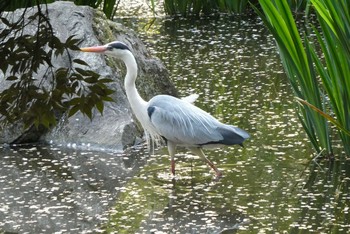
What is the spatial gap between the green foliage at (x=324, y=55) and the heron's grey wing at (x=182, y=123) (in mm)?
505

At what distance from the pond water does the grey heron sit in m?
0.17

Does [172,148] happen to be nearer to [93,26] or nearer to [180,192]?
[180,192]

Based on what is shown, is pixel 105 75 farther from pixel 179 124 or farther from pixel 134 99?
pixel 179 124

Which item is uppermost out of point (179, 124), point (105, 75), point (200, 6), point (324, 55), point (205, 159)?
point (200, 6)

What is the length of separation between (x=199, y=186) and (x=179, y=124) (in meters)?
0.40

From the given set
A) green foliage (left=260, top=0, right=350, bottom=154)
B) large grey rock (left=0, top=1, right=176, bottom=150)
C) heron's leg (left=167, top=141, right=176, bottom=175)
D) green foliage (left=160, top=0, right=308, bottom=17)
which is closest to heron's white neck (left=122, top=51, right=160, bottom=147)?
heron's leg (left=167, top=141, right=176, bottom=175)

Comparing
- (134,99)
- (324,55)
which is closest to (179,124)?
(134,99)

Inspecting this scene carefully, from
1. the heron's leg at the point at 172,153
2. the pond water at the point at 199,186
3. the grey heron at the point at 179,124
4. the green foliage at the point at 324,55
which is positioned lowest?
the pond water at the point at 199,186

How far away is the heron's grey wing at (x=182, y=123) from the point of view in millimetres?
4898

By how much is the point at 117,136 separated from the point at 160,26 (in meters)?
4.38

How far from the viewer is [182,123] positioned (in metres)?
4.96

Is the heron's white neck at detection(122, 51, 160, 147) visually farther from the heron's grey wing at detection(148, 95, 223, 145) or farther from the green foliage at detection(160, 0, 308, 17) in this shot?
the green foliage at detection(160, 0, 308, 17)

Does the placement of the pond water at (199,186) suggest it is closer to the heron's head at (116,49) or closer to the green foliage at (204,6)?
the heron's head at (116,49)

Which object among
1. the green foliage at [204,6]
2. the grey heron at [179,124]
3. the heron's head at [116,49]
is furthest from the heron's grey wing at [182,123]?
the green foliage at [204,6]
